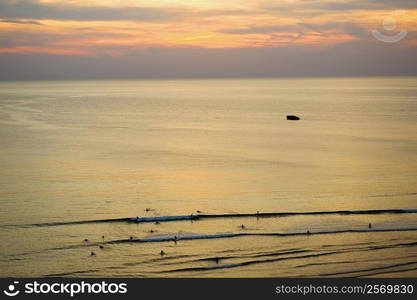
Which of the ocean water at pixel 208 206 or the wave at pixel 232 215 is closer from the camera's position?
the ocean water at pixel 208 206

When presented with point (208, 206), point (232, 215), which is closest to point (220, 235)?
point (232, 215)

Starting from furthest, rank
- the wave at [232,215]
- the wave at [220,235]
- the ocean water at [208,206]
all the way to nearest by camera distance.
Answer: the wave at [232,215], the wave at [220,235], the ocean water at [208,206]

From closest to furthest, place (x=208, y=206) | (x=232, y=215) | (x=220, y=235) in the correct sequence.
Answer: (x=220, y=235), (x=232, y=215), (x=208, y=206)

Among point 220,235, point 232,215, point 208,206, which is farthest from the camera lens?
point 208,206

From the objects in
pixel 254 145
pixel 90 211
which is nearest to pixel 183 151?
pixel 254 145

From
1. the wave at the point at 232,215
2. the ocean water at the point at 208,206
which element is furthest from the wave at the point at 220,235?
the wave at the point at 232,215

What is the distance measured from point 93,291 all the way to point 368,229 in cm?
2005

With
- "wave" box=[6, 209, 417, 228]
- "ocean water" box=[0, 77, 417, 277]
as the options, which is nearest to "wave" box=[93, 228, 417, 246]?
"ocean water" box=[0, 77, 417, 277]

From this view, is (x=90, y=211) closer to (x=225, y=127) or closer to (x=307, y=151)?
(x=307, y=151)

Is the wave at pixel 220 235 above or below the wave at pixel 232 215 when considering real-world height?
below

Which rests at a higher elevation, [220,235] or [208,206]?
[208,206]

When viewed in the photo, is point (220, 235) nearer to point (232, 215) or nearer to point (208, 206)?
point (232, 215)

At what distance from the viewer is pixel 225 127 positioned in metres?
102

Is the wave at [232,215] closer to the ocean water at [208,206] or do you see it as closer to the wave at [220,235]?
the ocean water at [208,206]
